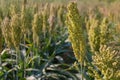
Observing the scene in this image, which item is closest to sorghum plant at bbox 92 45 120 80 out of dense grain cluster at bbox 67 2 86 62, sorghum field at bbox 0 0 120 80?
sorghum field at bbox 0 0 120 80

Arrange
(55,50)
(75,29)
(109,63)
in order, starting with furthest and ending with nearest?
1. (55,50)
2. (75,29)
3. (109,63)

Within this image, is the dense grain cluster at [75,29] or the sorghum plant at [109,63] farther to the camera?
the dense grain cluster at [75,29]

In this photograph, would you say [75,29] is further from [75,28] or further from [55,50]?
[55,50]

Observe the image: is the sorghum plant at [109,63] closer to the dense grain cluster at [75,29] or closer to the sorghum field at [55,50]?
the sorghum field at [55,50]

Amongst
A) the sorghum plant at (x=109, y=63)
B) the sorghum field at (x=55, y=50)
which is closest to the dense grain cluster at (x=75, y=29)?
the sorghum field at (x=55, y=50)

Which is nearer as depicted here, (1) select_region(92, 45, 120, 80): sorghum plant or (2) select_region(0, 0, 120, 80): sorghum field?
(1) select_region(92, 45, 120, 80): sorghum plant

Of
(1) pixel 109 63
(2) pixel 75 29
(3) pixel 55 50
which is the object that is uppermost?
(2) pixel 75 29

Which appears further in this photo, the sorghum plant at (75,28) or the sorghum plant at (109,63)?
the sorghum plant at (75,28)

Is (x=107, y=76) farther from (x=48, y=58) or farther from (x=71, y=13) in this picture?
(x=48, y=58)

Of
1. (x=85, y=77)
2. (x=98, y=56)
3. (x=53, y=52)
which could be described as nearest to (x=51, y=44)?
(x=53, y=52)

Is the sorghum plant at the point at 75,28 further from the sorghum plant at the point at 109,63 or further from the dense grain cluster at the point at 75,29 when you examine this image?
the sorghum plant at the point at 109,63

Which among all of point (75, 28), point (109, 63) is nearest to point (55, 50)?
point (75, 28)

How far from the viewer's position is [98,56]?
3721 mm

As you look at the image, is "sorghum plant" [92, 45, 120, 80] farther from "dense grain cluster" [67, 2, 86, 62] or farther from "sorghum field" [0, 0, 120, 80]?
"dense grain cluster" [67, 2, 86, 62]
